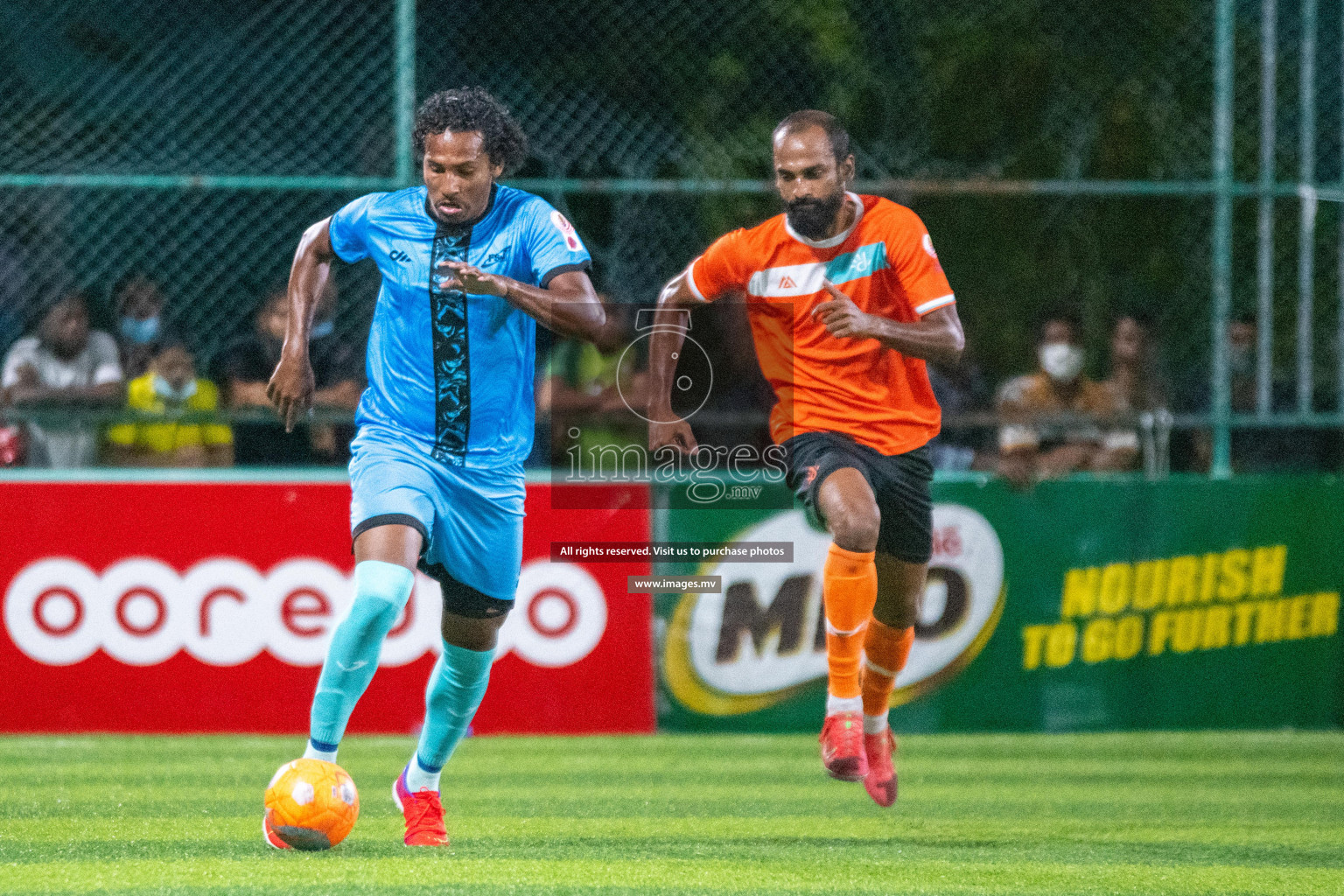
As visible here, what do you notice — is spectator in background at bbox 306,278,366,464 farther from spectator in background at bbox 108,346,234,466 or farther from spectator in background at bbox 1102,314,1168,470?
spectator in background at bbox 1102,314,1168,470

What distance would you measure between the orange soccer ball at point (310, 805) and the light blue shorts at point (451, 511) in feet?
2.24

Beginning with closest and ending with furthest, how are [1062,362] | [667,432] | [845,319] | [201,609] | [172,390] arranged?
[845,319] → [667,432] → [201,609] → [172,390] → [1062,362]

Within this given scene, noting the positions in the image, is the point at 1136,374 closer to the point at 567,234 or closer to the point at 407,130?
the point at 407,130

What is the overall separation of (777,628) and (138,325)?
3.61 metres

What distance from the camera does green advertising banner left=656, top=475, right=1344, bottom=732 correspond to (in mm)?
9781

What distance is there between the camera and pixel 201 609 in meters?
9.42

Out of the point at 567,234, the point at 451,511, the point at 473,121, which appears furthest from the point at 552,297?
the point at 451,511

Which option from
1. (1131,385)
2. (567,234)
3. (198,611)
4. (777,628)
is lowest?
(777,628)

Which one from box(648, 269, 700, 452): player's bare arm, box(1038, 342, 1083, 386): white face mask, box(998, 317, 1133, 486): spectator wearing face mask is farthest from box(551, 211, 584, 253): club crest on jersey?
box(1038, 342, 1083, 386): white face mask

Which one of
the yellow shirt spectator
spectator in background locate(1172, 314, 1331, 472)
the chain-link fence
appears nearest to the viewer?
the yellow shirt spectator

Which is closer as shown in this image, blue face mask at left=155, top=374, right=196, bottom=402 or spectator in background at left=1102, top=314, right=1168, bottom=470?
blue face mask at left=155, top=374, right=196, bottom=402

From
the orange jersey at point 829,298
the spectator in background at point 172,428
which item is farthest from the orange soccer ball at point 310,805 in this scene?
the spectator in background at point 172,428

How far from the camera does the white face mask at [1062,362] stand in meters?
10.1

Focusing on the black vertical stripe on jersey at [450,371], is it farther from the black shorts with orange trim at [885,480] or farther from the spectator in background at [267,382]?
the spectator in background at [267,382]
